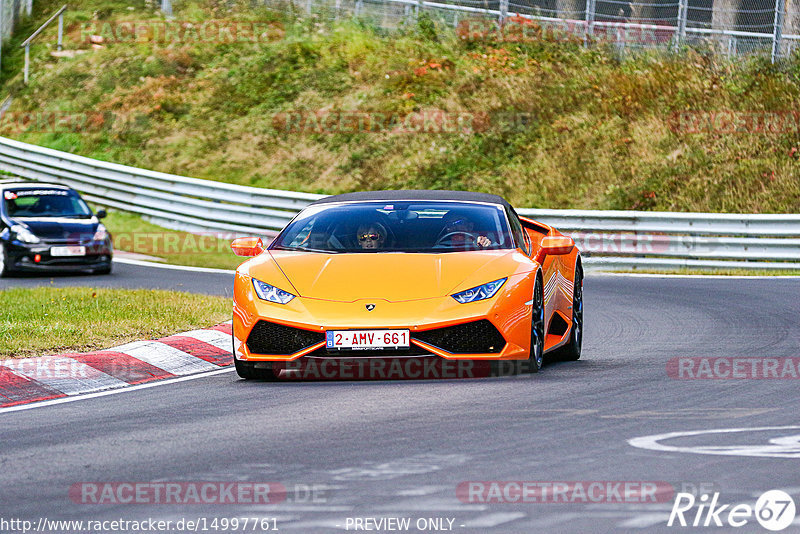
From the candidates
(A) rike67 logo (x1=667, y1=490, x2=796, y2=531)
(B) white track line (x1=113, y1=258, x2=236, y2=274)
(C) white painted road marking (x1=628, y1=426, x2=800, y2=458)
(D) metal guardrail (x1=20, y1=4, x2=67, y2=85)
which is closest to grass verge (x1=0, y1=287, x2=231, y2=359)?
(B) white track line (x1=113, y1=258, x2=236, y2=274)

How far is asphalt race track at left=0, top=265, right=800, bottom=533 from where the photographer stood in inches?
206

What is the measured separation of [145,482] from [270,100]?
28.8 m

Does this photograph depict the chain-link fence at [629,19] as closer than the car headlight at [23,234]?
No

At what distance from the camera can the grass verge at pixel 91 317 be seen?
10.5 metres

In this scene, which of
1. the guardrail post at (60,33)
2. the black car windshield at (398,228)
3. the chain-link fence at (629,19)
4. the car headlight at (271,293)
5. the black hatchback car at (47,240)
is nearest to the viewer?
the car headlight at (271,293)

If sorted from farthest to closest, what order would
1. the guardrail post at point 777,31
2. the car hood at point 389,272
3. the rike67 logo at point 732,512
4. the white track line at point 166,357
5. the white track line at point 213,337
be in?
1. the guardrail post at point 777,31
2. the white track line at point 213,337
3. the white track line at point 166,357
4. the car hood at point 389,272
5. the rike67 logo at point 732,512

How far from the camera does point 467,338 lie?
8.61 metres

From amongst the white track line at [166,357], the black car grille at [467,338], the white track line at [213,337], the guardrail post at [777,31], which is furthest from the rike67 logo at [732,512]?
the guardrail post at [777,31]

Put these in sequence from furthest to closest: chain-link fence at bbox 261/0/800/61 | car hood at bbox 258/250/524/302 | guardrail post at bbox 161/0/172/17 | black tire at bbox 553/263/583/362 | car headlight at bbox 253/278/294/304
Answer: guardrail post at bbox 161/0/172/17 → chain-link fence at bbox 261/0/800/61 → black tire at bbox 553/263/583/362 → car headlight at bbox 253/278/294/304 → car hood at bbox 258/250/524/302

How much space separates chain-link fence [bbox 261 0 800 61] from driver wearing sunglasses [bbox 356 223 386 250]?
20.7m

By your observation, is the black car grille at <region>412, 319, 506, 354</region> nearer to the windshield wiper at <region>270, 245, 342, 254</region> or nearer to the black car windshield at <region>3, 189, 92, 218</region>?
the windshield wiper at <region>270, 245, 342, 254</region>

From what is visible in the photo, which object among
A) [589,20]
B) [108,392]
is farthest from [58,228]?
[589,20]

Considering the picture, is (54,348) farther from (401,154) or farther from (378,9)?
(378,9)

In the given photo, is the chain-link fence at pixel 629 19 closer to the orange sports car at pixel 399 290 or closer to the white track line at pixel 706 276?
the white track line at pixel 706 276
